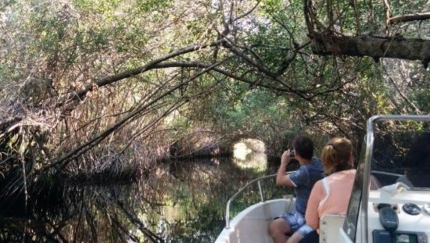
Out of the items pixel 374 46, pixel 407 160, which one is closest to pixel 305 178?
pixel 407 160

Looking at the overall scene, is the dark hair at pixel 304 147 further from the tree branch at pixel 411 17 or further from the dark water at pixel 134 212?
the dark water at pixel 134 212

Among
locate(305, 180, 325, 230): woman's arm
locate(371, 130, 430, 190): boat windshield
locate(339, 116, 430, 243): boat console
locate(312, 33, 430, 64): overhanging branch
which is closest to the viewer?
locate(339, 116, 430, 243): boat console

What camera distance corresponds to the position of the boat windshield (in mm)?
2631

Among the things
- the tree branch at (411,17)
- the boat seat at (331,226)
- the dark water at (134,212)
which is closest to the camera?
the boat seat at (331,226)

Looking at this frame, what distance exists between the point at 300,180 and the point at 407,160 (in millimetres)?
1155

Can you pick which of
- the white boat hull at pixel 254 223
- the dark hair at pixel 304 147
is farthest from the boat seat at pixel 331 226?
the dark hair at pixel 304 147

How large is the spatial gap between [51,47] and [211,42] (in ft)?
7.44

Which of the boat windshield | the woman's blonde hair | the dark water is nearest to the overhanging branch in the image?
the woman's blonde hair

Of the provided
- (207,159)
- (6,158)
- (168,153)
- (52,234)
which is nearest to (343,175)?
(52,234)

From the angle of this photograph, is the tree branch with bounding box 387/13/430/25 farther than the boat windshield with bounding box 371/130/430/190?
Yes

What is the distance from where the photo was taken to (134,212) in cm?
1017

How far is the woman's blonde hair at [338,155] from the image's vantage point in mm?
3223

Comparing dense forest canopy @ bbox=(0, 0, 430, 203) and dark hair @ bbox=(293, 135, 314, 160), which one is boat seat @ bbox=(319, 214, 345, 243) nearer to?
dark hair @ bbox=(293, 135, 314, 160)

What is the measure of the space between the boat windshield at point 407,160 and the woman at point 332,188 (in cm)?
36
